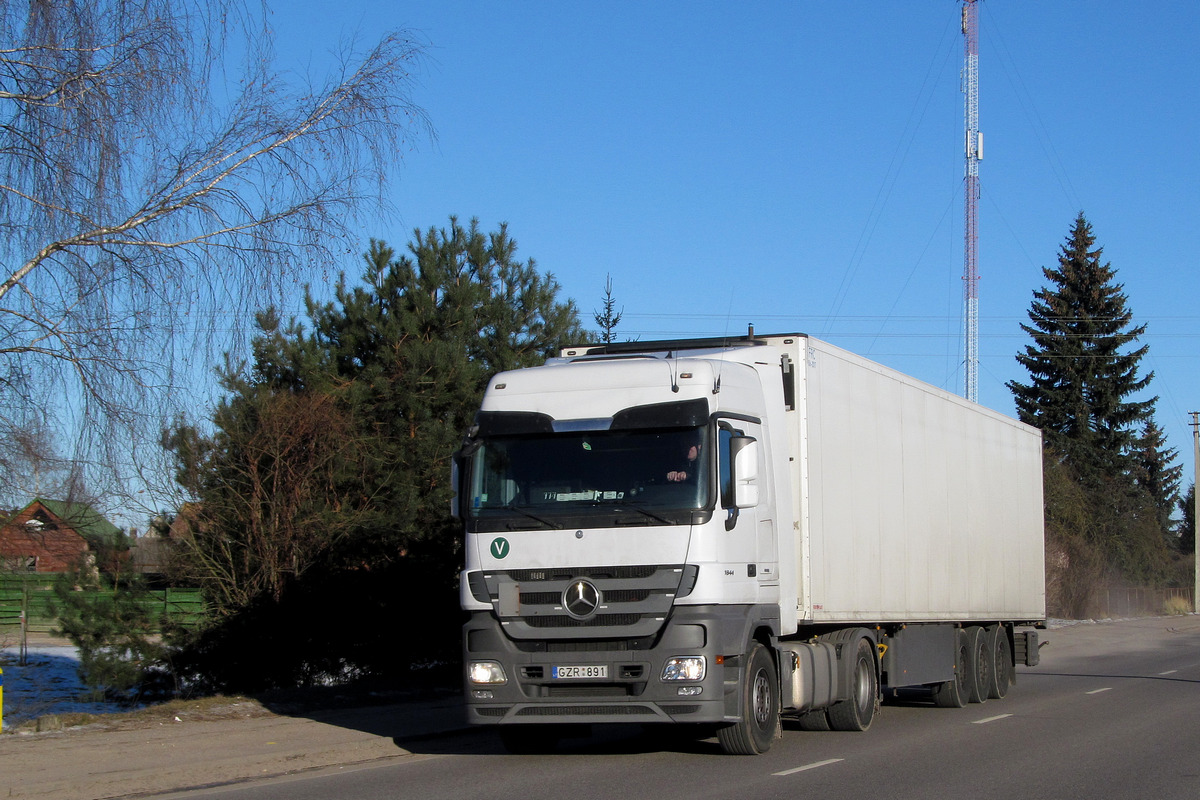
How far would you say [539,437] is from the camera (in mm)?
10664

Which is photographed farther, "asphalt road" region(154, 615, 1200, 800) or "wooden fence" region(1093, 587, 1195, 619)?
"wooden fence" region(1093, 587, 1195, 619)

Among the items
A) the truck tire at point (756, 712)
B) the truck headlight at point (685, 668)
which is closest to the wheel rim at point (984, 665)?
the truck tire at point (756, 712)

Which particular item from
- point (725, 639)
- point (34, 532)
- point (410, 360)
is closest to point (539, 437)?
point (725, 639)

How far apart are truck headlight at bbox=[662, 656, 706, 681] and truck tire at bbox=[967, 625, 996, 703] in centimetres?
814

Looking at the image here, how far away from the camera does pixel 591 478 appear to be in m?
10.4

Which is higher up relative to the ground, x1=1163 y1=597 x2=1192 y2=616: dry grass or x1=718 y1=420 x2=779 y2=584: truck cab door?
x1=718 y1=420 x2=779 y2=584: truck cab door

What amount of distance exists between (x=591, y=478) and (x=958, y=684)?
27.4ft

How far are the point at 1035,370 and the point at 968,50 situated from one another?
2226 centimetres

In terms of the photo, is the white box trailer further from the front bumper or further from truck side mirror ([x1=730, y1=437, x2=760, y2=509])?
the front bumper

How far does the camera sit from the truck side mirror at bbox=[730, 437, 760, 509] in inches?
401

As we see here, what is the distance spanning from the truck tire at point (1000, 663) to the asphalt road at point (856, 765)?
130 centimetres

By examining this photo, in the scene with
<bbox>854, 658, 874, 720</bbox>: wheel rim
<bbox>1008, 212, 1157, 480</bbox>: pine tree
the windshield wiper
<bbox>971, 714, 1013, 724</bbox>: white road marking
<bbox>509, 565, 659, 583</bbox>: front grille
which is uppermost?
<bbox>1008, 212, 1157, 480</bbox>: pine tree

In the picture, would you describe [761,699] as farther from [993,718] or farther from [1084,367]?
[1084,367]

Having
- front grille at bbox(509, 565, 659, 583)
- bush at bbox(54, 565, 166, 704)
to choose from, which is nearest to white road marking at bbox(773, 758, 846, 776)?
front grille at bbox(509, 565, 659, 583)
